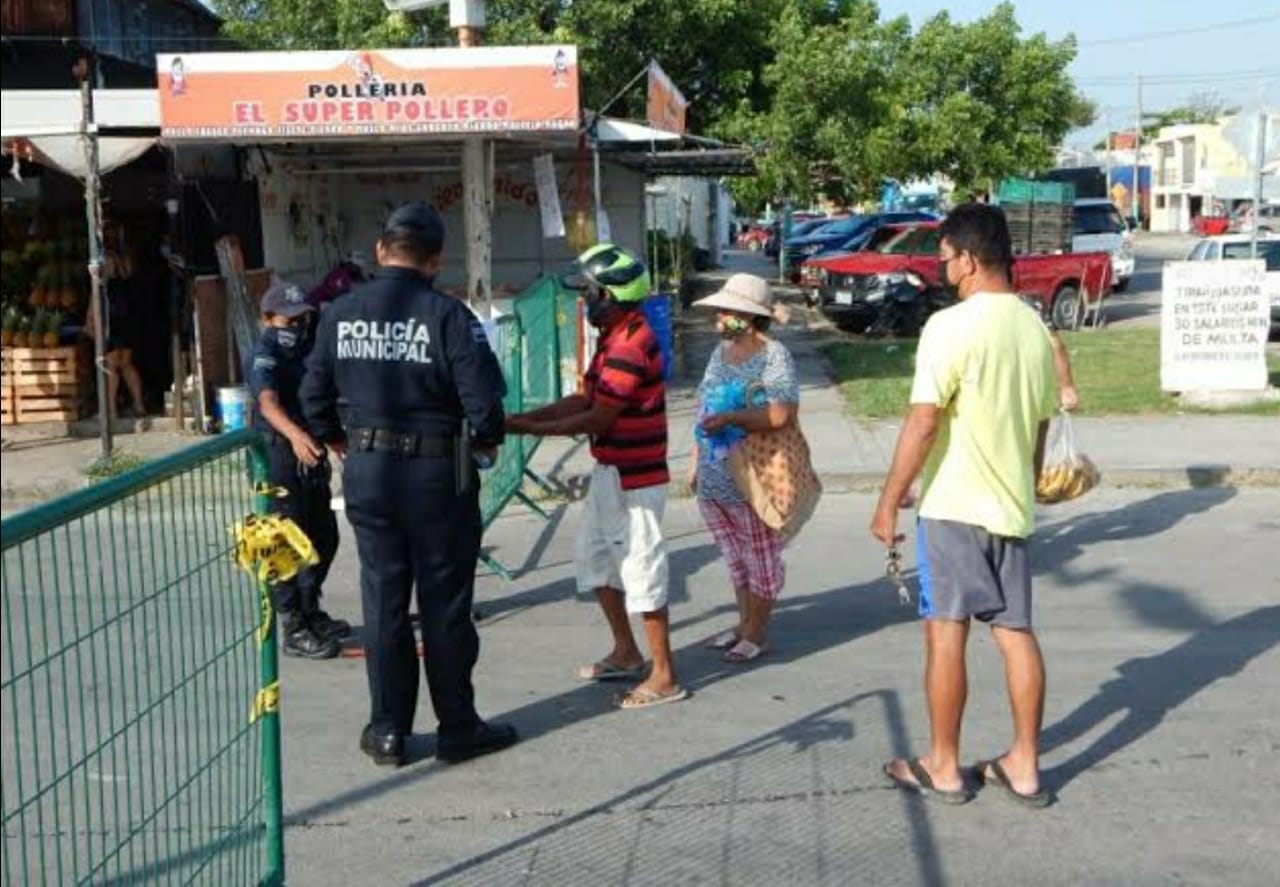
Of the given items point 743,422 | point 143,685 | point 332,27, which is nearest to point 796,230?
point 332,27

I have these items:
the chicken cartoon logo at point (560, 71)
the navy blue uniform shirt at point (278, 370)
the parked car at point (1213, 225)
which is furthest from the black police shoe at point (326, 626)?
the parked car at point (1213, 225)

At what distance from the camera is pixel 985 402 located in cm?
471

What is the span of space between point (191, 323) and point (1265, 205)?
44.6 m

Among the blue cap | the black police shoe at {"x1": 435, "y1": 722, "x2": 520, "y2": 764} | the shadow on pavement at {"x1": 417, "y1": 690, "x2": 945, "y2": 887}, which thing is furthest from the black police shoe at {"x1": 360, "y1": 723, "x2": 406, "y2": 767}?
the blue cap

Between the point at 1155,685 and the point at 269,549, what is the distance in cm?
395

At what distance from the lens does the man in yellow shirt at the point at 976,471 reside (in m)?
4.69

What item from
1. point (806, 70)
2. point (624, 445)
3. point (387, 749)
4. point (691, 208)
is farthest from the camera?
point (691, 208)

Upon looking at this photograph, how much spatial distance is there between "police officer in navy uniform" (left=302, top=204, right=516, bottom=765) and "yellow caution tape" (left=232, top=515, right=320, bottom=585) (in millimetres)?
1360

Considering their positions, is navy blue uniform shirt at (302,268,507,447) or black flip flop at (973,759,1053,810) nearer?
black flip flop at (973,759,1053,810)

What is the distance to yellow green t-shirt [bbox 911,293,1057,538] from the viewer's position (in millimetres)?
4676

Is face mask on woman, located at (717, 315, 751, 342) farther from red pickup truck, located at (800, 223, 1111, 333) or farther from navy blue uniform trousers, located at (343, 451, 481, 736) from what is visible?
red pickup truck, located at (800, 223, 1111, 333)

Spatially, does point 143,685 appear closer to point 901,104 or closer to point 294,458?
point 294,458

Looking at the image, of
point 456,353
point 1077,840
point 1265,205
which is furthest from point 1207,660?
point 1265,205

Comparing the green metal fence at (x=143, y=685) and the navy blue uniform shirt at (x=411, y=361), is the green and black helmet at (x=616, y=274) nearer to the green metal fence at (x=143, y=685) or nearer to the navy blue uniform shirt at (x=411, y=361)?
the navy blue uniform shirt at (x=411, y=361)
